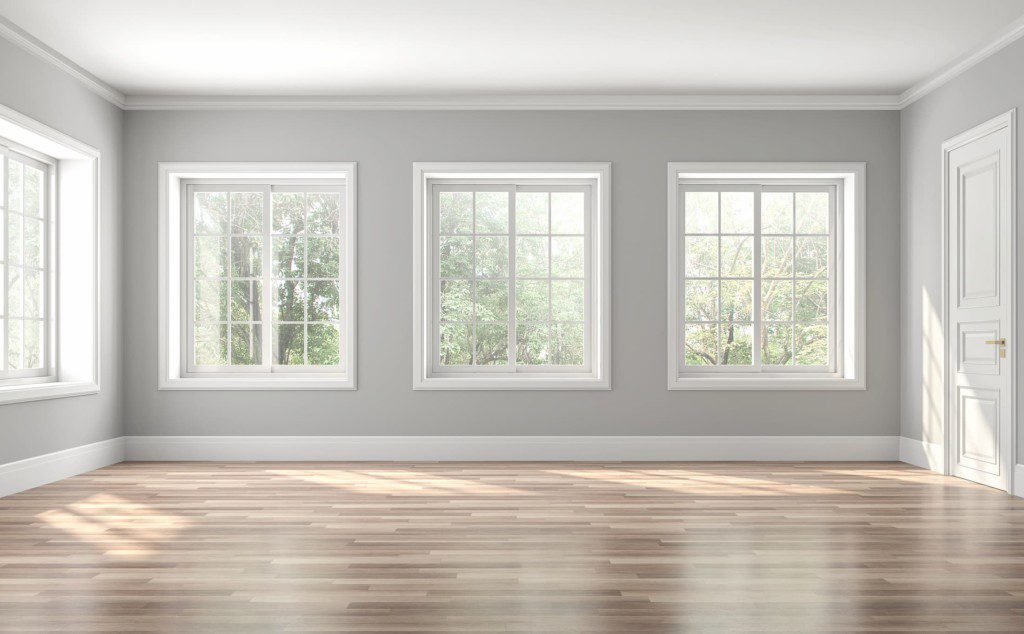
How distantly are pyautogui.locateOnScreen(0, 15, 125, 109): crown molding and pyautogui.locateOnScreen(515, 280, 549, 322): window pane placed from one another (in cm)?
355

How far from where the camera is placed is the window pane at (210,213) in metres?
6.80

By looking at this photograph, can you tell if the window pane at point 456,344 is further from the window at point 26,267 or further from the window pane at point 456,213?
the window at point 26,267

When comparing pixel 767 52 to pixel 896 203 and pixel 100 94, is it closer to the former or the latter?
pixel 896 203

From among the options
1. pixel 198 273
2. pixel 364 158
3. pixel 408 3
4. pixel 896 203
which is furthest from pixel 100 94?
pixel 896 203

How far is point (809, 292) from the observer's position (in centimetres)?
681

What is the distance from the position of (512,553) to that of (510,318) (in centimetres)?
332

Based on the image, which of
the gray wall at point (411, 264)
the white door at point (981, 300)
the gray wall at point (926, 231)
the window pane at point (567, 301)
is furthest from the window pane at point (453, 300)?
the white door at point (981, 300)

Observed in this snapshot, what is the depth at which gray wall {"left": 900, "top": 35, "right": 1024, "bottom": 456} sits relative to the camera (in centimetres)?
564

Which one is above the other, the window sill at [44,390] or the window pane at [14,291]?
the window pane at [14,291]

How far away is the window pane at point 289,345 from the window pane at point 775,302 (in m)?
3.92

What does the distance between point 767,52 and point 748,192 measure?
1.51 metres

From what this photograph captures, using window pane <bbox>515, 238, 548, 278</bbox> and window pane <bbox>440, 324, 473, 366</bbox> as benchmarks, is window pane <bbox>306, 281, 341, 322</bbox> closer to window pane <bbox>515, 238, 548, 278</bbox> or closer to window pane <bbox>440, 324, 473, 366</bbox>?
window pane <bbox>440, 324, 473, 366</bbox>

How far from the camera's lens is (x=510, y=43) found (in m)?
5.35

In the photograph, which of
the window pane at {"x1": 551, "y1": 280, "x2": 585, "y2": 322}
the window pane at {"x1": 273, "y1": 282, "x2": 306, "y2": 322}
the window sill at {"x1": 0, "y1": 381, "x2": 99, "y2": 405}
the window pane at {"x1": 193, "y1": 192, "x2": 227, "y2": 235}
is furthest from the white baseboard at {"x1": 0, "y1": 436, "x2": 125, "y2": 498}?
the window pane at {"x1": 551, "y1": 280, "x2": 585, "y2": 322}
